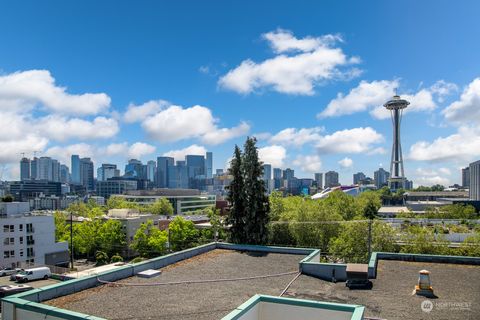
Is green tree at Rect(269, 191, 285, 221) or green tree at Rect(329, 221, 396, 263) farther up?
green tree at Rect(269, 191, 285, 221)

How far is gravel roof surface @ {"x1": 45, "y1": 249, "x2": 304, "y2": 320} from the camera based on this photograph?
32.5 feet

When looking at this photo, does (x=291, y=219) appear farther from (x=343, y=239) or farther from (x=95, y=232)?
(x=95, y=232)

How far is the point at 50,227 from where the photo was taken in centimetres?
5147

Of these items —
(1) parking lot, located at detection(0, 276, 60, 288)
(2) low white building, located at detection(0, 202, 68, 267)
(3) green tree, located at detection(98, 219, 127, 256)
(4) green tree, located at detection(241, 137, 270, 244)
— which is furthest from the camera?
(3) green tree, located at detection(98, 219, 127, 256)

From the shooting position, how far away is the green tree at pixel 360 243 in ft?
110

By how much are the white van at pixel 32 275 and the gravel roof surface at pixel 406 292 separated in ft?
108

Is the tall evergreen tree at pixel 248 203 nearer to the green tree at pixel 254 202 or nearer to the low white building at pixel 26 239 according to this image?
the green tree at pixel 254 202

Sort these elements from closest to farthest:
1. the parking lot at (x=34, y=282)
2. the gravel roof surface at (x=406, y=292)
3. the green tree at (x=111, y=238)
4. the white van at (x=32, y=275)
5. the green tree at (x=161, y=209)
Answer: the gravel roof surface at (x=406, y=292)
the parking lot at (x=34, y=282)
the white van at (x=32, y=275)
the green tree at (x=111, y=238)
the green tree at (x=161, y=209)

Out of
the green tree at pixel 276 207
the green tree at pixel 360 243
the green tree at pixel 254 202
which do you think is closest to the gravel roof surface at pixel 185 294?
the green tree at pixel 254 202

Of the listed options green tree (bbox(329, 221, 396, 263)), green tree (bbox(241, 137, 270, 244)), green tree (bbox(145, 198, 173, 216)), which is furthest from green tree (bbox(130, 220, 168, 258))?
green tree (bbox(145, 198, 173, 216))

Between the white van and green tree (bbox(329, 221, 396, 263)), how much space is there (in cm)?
2960

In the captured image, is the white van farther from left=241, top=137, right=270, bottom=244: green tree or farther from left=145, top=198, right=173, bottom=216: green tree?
left=145, top=198, right=173, bottom=216: green tree

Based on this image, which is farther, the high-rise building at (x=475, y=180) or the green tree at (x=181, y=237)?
the high-rise building at (x=475, y=180)

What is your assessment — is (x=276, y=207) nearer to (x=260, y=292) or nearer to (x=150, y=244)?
(x=150, y=244)
